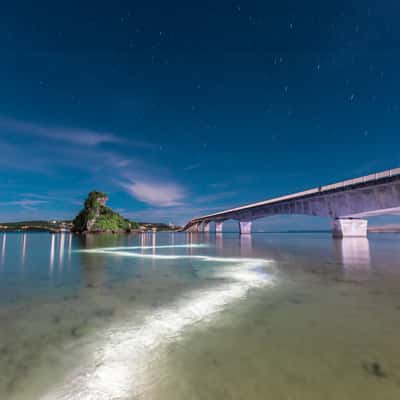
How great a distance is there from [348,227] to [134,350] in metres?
50.7

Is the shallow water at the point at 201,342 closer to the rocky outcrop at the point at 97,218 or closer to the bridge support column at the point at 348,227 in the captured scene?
the bridge support column at the point at 348,227

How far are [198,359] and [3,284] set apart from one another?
10.6 metres

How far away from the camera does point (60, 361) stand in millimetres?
4137

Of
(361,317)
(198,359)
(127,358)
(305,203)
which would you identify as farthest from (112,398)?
(305,203)

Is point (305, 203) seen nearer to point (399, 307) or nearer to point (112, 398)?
point (399, 307)

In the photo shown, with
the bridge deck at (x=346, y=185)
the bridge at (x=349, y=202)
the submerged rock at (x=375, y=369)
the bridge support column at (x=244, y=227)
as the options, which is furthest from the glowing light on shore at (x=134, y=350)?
the bridge support column at (x=244, y=227)

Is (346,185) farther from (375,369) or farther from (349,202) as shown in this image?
(375,369)

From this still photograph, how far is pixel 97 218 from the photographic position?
458 ft

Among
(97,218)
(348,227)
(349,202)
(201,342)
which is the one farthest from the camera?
(97,218)

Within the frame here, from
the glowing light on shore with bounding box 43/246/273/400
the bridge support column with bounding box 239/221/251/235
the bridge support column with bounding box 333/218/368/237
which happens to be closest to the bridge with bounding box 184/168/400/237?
the bridge support column with bounding box 333/218/368/237

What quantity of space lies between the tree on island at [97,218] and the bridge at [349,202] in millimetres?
104560

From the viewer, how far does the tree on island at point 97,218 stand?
137 metres

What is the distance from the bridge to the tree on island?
343 feet

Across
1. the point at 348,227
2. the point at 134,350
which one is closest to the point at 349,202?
the point at 348,227
